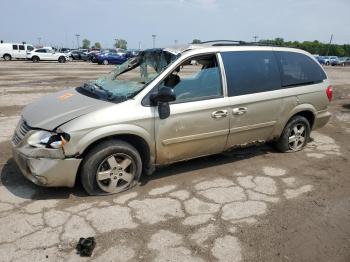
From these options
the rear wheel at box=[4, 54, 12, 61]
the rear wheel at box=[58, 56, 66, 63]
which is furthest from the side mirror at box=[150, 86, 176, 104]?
the rear wheel at box=[4, 54, 12, 61]

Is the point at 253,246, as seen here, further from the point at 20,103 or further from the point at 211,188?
the point at 20,103

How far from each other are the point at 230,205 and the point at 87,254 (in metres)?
1.73

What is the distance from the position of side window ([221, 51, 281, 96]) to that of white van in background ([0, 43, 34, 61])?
36.3m

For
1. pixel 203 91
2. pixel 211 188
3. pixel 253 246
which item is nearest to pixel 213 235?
pixel 253 246

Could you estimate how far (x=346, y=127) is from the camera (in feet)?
25.7

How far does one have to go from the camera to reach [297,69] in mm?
5496

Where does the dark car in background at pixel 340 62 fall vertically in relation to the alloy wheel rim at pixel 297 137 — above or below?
above

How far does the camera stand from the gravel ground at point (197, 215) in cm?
316

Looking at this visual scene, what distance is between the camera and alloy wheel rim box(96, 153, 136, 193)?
4.03 metres

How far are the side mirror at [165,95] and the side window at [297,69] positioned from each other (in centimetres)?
210

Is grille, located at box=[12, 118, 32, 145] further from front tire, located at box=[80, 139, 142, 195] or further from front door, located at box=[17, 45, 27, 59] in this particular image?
front door, located at box=[17, 45, 27, 59]

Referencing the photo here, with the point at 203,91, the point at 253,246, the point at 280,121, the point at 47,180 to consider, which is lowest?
the point at 253,246

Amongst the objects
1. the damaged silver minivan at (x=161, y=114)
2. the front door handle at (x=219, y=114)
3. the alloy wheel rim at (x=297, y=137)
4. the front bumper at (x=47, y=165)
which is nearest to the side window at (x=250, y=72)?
the damaged silver minivan at (x=161, y=114)

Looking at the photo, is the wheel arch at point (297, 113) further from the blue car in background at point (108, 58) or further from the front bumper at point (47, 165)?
the blue car in background at point (108, 58)
